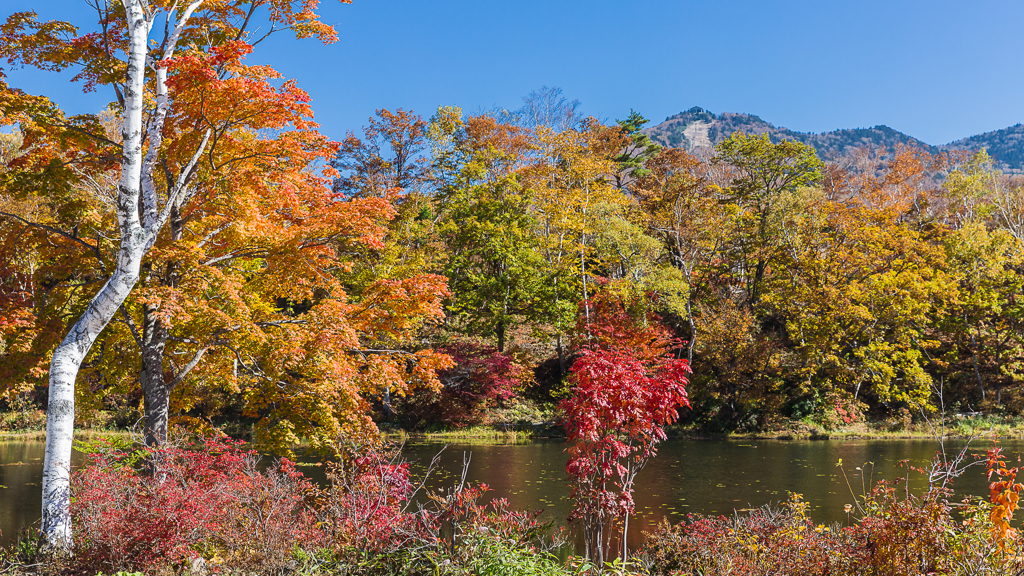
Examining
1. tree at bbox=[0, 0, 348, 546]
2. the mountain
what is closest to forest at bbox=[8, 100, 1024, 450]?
tree at bbox=[0, 0, 348, 546]

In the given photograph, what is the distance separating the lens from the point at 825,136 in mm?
133750

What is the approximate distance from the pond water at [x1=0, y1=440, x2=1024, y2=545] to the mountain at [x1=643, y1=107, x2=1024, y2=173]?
99.1 metres

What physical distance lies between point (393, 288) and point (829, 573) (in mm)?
6456

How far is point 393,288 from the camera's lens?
898cm

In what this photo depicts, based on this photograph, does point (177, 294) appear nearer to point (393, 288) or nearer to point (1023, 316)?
point (393, 288)

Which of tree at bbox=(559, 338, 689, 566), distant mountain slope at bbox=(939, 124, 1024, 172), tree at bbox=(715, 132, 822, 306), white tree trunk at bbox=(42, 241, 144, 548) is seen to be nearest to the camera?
white tree trunk at bbox=(42, 241, 144, 548)

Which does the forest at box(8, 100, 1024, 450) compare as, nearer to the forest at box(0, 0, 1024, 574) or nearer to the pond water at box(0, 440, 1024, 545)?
the forest at box(0, 0, 1024, 574)

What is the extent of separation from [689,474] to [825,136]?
14121cm

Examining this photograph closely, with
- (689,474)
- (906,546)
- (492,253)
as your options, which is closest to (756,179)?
(492,253)

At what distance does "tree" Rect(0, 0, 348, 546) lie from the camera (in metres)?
5.98

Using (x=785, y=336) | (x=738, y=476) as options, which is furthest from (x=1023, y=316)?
(x=738, y=476)

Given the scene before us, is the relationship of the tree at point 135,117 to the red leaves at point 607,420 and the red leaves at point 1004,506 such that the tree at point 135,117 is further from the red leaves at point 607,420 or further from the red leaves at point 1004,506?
the red leaves at point 1004,506

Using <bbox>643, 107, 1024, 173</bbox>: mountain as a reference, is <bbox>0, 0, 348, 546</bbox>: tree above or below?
below

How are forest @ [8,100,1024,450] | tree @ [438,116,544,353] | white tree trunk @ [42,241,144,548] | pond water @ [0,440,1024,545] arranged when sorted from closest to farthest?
white tree trunk @ [42,241,144,548]
pond water @ [0,440,1024,545]
forest @ [8,100,1024,450]
tree @ [438,116,544,353]
